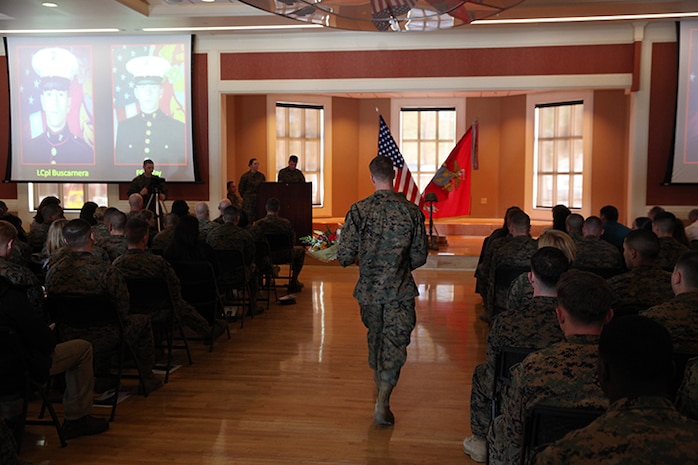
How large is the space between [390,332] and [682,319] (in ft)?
5.36

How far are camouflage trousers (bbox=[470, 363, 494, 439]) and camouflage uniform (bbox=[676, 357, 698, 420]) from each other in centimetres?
106

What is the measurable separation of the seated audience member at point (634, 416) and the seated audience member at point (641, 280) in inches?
89.6

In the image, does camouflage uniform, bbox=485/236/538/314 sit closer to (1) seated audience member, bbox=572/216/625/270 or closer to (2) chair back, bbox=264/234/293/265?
(1) seated audience member, bbox=572/216/625/270

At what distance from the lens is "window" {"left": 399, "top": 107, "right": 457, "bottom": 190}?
14812mm

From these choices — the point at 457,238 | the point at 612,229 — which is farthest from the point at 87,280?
the point at 457,238

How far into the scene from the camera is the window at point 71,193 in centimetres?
1188

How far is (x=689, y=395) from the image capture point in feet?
6.88

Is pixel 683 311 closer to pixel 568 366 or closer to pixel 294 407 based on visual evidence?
pixel 568 366

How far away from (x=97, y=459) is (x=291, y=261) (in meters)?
4.61

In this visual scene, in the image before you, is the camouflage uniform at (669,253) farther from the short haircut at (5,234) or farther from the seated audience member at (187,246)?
the short haircut at (5,234)

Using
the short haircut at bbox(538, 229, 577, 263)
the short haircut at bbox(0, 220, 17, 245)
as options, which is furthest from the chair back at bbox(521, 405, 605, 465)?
the short haircut at bbox(0, 220, 17, 245)

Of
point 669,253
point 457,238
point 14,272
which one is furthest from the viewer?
point 457,238

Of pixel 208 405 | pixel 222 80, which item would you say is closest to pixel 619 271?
pixel 208 405

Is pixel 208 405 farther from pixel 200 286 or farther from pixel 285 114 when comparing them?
pixel 285 114
